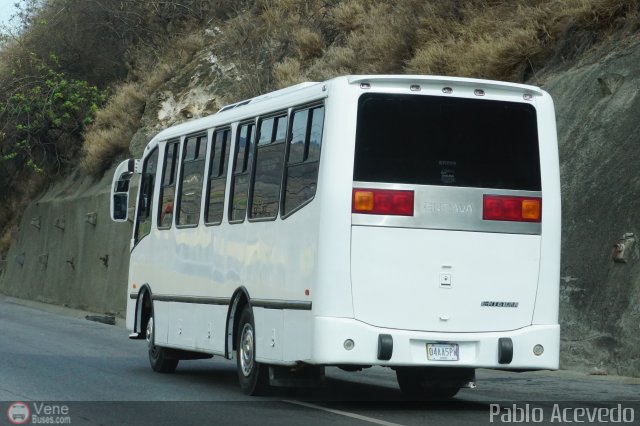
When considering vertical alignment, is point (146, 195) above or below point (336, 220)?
above

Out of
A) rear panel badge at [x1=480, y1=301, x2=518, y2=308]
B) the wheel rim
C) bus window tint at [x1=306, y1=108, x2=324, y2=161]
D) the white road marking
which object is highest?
bus window tint at [x1=306, y1=108, x2=324, y2=161]

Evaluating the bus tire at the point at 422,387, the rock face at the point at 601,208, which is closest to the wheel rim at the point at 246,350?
the bus tire at the point at 422,387

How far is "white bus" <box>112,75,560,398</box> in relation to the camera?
11781 millimetres

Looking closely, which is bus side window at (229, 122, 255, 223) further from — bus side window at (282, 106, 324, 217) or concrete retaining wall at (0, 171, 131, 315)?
concrete retaining wall at (0, 171, 131, 315)

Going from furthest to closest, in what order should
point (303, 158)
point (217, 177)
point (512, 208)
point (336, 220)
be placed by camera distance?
point (217, 177) < point (303, 158) < point (512, 208) < point (336, 220)

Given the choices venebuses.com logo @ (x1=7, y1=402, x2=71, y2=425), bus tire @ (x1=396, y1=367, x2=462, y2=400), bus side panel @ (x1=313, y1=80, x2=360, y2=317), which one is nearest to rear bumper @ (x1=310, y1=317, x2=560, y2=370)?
bus side panel @ (x1=313, y1=80, x2=360, y2=317)

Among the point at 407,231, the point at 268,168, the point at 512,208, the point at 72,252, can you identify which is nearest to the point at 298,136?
the point at 268,168

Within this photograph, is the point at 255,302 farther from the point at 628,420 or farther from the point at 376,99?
the point at 628,420

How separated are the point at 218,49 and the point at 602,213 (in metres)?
23.0

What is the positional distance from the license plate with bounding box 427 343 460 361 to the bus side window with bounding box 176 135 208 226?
447cm

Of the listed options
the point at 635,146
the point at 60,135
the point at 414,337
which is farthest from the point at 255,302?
the point at 60,135

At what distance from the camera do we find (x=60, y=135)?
142ft

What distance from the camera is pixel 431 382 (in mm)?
13461

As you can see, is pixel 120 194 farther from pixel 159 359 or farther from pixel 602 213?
pixel 602 213
